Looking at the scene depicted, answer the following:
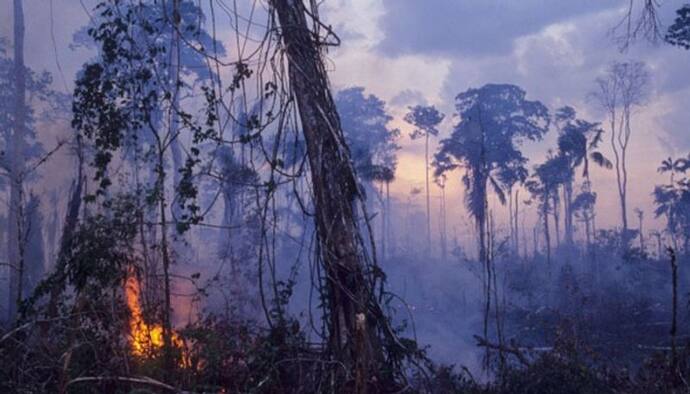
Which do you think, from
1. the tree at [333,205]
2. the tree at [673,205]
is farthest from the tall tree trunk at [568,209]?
Answer: the tree at [333,205]

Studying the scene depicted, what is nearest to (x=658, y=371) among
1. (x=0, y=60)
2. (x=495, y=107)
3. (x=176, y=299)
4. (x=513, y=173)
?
(x=176, y=299)

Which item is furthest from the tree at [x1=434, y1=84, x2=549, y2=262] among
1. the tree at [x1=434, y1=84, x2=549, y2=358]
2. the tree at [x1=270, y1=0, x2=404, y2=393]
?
the tree at [x1=270, y1=0, x2=404, y2=393]

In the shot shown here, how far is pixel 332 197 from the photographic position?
18.5 feet

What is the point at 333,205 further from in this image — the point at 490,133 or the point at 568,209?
the point at 568,209

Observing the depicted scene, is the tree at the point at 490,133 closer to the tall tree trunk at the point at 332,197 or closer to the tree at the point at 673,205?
the tree at the point at 673,205

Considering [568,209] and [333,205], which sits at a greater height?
[568,209]

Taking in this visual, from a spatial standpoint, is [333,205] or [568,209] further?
[568,209]

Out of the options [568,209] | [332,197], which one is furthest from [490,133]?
[332,197]

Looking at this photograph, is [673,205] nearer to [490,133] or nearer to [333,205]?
[490,133]

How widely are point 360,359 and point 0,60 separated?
165 ft

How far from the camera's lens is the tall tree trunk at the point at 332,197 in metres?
5.43

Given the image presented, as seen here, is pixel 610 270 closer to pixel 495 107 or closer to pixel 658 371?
pixel 495 107

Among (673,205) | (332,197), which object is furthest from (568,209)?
(332,197)

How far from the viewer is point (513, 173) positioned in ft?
138
